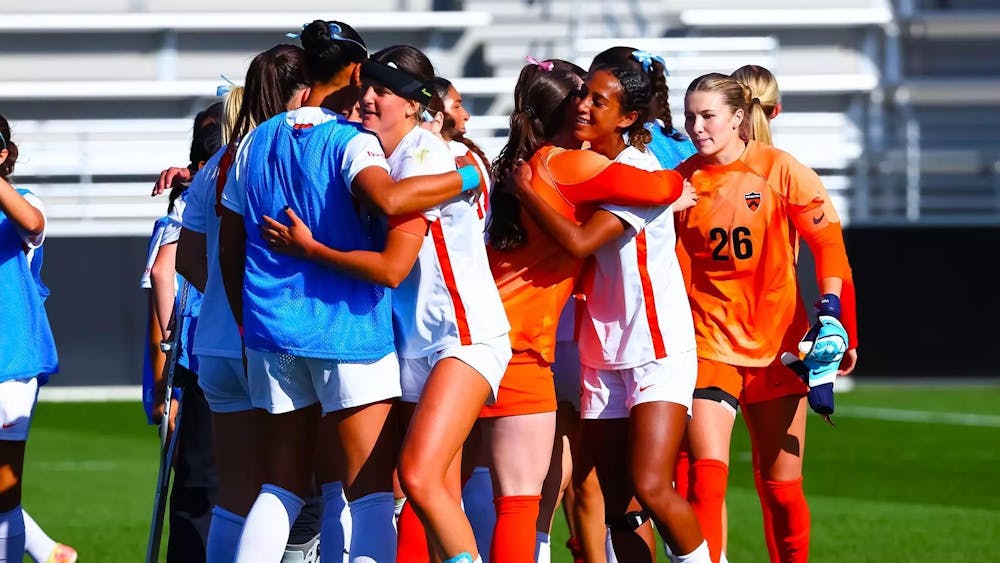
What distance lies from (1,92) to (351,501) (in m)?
17.6

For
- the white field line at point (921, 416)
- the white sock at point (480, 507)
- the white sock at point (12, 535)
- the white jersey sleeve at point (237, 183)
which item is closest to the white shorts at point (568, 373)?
the white sock at point (480, 507)

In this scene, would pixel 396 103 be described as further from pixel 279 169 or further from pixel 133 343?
pixel 133 343

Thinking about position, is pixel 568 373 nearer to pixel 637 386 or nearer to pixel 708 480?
pixel 637 386

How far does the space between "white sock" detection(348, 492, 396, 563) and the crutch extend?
0.99 meters

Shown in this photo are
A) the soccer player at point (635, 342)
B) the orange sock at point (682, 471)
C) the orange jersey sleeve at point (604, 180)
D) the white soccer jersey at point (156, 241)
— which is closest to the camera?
the orange jersey sleeve at point (604, 180)

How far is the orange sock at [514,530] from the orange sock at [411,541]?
1.20 ft

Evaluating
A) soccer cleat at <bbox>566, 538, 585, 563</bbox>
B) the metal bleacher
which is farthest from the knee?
the metal bleacher

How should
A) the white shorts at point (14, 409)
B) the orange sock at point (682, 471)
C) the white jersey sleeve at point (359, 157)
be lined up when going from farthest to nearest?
the orange sock at point (682, 471), the white shorts at point (14, 409), the white jersey sleeve at point (359, 157)

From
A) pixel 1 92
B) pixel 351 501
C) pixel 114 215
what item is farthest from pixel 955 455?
pixel 1 92

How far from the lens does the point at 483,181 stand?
508 centimetres

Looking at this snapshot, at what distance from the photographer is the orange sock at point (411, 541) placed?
526cm

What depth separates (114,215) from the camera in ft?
62.1

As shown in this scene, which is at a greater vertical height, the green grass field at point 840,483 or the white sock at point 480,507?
the white sock at point 480,507

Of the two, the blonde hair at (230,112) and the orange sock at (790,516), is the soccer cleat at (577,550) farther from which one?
the blonde hair at (230,112)
